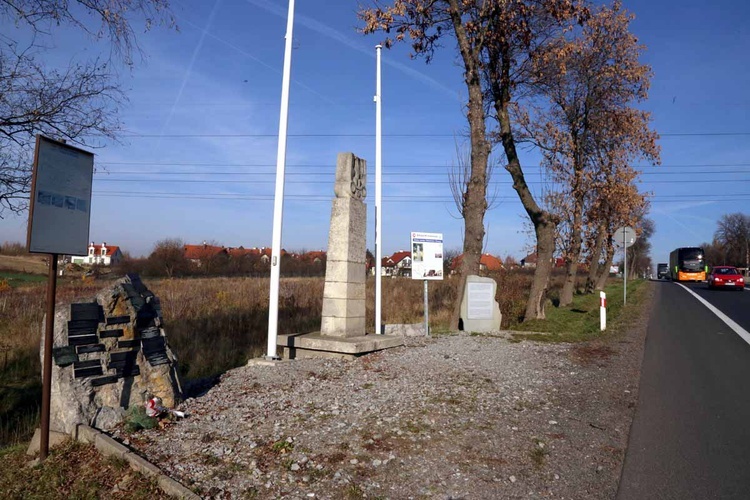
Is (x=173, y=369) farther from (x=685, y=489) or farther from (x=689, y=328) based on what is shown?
(x=689, y=328)

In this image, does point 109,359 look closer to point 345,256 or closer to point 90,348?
point 90,348

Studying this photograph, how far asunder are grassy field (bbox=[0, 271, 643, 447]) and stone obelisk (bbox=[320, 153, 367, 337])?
268 cm

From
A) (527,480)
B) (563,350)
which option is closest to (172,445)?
(527,480)

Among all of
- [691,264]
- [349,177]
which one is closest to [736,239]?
[691,264]

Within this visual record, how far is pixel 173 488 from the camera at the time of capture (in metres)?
4.20

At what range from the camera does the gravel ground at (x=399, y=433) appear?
14.9 feet

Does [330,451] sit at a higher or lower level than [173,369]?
lower

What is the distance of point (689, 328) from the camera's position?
16719mm

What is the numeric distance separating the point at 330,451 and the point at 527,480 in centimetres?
164

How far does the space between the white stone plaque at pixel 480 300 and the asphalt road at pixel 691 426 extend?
11.9 ft

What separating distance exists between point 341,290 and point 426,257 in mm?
4214

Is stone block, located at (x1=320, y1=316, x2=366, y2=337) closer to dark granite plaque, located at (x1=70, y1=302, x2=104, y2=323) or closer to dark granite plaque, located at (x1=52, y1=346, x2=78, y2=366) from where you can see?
dark granite plaque, located at (x1=70, y1=302, x2=104, y2=323)

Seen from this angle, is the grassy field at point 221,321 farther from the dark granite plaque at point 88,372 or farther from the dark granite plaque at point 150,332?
the dark granite plaque at point 88,372

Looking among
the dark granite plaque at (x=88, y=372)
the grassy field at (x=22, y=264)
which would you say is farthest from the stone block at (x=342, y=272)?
the grassy field at (x=22, y=264)
